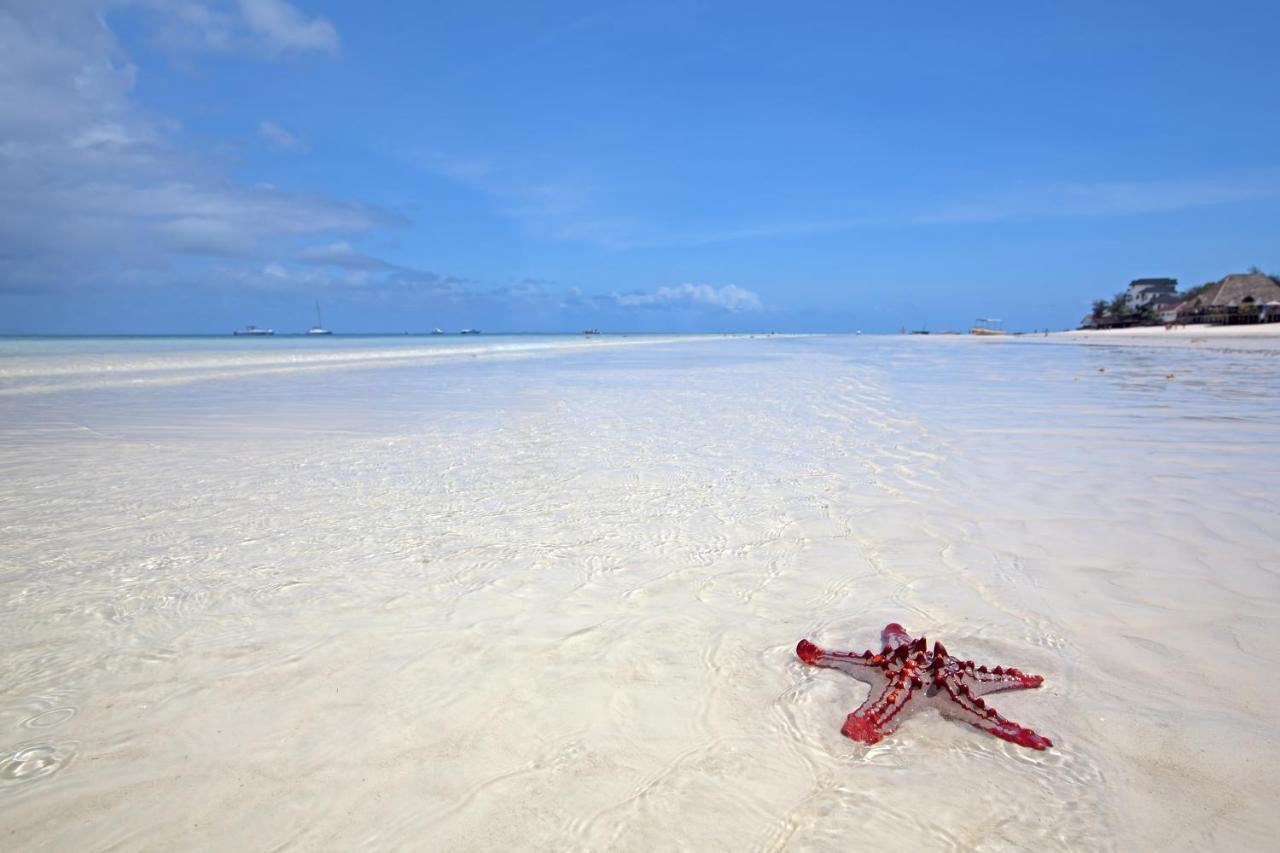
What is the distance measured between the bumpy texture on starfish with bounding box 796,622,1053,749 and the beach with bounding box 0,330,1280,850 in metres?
0.06

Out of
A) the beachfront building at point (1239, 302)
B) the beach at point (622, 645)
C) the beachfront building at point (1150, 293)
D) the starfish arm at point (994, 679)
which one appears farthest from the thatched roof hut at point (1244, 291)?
the starfish arm at point (994, 679)

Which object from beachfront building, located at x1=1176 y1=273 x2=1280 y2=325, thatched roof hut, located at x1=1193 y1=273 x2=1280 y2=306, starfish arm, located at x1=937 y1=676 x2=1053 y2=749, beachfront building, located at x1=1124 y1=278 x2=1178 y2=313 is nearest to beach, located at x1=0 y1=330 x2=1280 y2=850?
starfish arm, located at x1=937 y1=676 x2=1053 y2=749

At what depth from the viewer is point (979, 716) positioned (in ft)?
9.04

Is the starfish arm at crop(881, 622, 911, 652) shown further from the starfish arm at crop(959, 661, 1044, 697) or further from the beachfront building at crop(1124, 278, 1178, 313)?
the beachfront building at crop(1124, 278, 1178, 313)

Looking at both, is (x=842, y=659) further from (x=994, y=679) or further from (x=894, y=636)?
(x=994, y=679)

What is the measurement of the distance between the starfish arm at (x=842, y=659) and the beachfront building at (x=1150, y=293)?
367 ft

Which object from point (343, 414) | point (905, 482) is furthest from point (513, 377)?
point (905, 482)

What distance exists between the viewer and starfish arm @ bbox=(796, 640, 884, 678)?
3.09 metres

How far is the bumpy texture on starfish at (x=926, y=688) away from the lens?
2.71m

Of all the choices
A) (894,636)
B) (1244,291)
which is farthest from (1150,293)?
(894,636)

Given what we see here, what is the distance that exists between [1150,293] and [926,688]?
408 feet

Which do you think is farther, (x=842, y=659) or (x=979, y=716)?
(x=842, y=659)

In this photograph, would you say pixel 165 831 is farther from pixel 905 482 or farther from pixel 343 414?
pixel 343 414

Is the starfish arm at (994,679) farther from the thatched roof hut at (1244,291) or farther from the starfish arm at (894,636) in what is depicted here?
the thatched roof hut at (1244,291)
